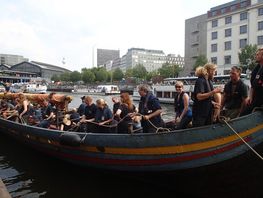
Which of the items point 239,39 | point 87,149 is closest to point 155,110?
point 87,149

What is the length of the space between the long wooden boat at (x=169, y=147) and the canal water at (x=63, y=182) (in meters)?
0.58

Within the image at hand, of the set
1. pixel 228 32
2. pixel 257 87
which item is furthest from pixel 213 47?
pixel 257 87

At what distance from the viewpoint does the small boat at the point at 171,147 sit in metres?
5.64

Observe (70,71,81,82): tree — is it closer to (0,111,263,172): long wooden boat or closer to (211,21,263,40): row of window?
(211,21,263,40): row of window

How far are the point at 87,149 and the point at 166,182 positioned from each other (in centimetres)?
218

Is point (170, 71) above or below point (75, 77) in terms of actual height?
above

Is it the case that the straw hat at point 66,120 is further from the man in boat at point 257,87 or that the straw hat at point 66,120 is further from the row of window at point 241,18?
the row of window at point 241,18

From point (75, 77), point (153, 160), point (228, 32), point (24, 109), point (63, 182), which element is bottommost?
point (63, 182)

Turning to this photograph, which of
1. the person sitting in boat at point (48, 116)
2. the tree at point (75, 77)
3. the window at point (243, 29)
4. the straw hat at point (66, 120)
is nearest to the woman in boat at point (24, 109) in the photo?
the person sitting in boat at point (48, 116)

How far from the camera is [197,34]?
7538cm

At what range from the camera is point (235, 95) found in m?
6.43

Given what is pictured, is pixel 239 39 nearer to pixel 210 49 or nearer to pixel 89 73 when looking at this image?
pixel 210 49

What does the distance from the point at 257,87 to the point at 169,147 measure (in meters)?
2.01

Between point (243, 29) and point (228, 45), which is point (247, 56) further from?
point (228, 45)
